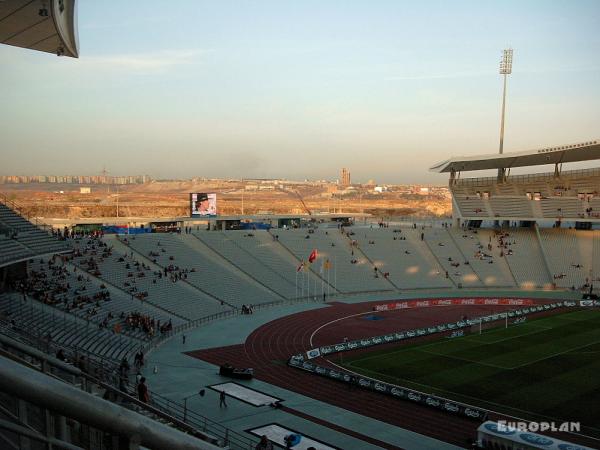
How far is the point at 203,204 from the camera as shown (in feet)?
205

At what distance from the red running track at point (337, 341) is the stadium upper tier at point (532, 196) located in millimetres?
22986

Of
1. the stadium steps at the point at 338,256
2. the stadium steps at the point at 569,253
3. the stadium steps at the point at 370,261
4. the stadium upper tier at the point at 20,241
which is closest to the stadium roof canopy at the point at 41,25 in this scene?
the stadium upper tier at the point at 20,241

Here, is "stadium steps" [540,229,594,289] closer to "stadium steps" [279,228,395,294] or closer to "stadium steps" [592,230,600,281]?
"stadium steps" [592,230,600,281]

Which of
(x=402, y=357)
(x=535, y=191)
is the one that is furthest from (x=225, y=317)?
(x=535, y=191)

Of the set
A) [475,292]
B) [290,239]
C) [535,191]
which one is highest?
[535,191]

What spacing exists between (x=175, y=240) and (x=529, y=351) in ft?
103

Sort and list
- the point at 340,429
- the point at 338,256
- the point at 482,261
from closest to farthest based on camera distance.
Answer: the point at 340,429 < the point at 338,256 < the point at 482,261

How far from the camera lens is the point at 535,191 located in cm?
6762

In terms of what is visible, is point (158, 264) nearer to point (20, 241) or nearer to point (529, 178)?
point (20, 241)

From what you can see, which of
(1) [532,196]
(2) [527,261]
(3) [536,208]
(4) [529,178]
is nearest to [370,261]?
(2) [527,261]

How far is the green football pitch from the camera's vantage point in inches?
912

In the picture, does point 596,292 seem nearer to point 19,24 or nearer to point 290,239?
point 290,239

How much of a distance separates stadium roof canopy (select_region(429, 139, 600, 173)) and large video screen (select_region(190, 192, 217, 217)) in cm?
2627

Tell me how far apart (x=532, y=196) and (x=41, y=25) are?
211 ft
